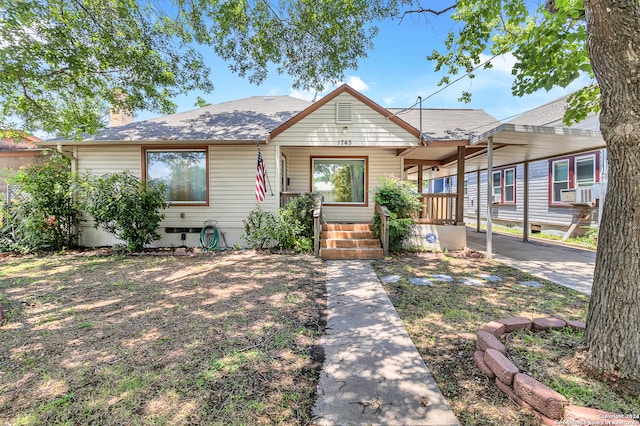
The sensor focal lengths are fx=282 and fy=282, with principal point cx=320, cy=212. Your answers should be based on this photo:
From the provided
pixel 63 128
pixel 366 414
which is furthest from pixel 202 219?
pixel 366 414

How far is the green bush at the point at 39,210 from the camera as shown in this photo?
726 cm

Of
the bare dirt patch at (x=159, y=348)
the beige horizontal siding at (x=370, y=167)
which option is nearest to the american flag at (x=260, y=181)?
the beige horizontal siding at (x=370, y=167)

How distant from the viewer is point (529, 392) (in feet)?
6.19

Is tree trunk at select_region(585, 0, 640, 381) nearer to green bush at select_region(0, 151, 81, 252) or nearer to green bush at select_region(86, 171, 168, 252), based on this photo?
green bush at select_region(86, 171, 168, 252)

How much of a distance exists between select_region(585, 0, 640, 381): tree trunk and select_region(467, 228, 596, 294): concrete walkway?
324 cm

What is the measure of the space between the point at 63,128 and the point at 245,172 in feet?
16.0

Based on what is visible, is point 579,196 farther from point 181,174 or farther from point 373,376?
point 181,174

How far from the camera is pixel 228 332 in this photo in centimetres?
Answer: 312

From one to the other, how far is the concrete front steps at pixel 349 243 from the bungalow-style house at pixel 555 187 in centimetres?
517

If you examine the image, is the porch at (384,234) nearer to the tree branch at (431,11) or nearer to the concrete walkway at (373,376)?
the concrete walkway at (373,376)

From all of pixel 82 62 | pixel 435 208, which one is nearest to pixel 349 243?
pixel 435 208

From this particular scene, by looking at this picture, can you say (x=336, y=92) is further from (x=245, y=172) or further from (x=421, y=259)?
(x=421, y=259)

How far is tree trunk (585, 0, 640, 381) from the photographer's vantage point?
1990 mm

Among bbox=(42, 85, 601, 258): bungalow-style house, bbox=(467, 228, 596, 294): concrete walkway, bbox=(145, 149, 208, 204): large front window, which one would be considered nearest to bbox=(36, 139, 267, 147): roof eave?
bbox=(42, 85, 601, 258): bungalow-style house
